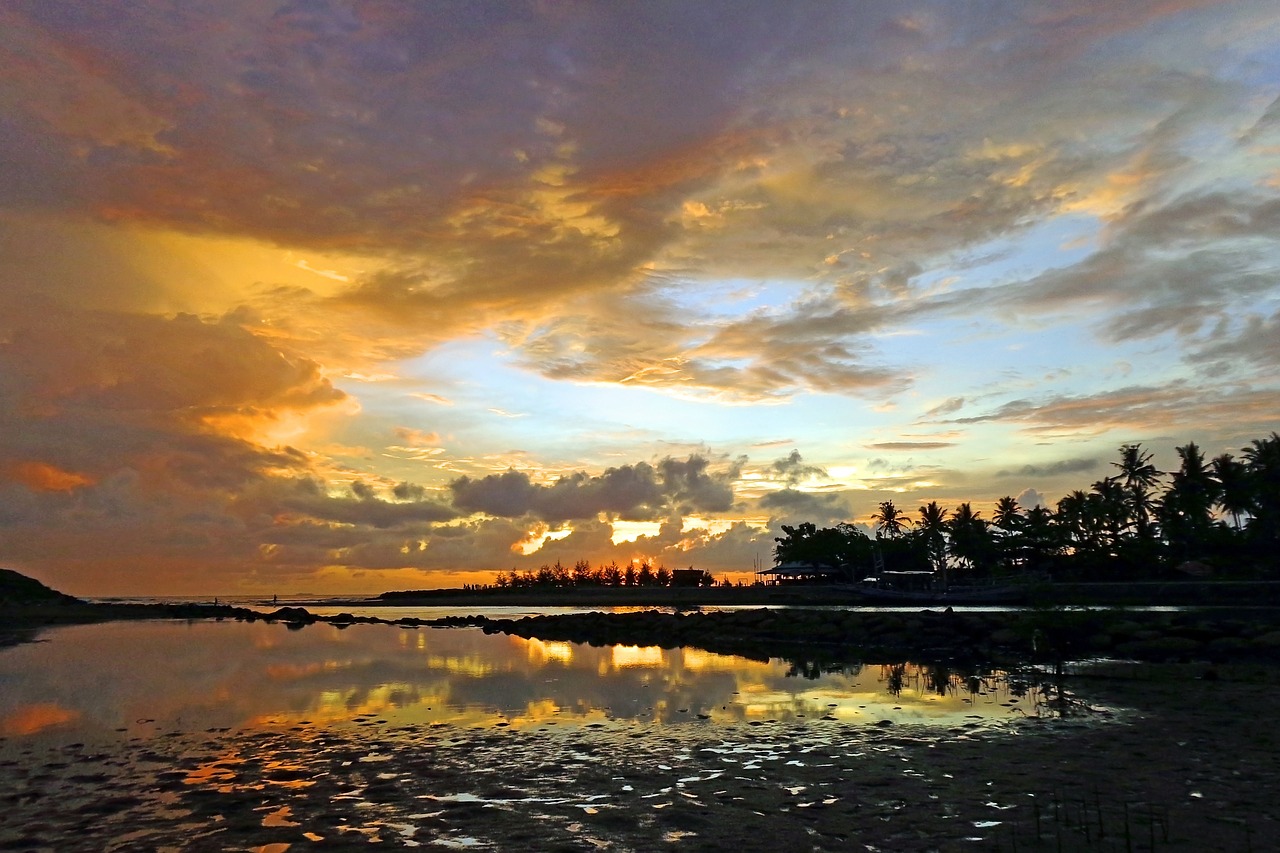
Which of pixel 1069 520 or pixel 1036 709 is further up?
pixel 1069 520

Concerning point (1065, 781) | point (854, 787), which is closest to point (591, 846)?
point (854, 787)

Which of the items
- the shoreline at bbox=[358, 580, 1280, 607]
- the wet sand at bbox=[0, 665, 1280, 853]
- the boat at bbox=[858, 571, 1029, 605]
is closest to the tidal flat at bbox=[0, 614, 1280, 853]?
the wet sand at bbox=[0, 665, 1280, 853]

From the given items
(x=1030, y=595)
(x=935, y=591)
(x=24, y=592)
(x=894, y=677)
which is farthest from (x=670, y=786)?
(x=24, y=592)

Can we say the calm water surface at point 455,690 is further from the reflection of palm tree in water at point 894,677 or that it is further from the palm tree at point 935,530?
the palm tree at point 935,530

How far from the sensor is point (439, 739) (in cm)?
1608

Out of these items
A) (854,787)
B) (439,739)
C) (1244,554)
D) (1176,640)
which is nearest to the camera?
(854,787)

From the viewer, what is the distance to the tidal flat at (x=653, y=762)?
32.5 feet

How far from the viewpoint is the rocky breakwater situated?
28812 millimetres

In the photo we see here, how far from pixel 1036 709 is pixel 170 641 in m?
46.7

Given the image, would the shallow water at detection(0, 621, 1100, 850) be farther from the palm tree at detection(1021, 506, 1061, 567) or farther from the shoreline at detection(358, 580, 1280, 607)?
the palm tree at detection(1021, 506, 1061, 567)

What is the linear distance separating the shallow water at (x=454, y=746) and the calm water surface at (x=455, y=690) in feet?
0.45

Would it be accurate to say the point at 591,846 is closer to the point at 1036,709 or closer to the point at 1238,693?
the point at 1036,709

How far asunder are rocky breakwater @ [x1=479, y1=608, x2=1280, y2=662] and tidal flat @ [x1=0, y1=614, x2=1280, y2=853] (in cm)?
421

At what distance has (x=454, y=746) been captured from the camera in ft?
50.2
